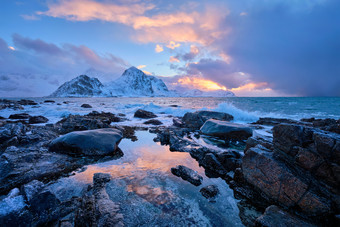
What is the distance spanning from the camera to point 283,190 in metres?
3.30

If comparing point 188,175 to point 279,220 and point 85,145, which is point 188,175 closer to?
point 279,220

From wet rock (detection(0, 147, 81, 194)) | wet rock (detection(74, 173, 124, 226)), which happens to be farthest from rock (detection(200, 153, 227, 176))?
wet rock (detection(0, 147, 81, 194))

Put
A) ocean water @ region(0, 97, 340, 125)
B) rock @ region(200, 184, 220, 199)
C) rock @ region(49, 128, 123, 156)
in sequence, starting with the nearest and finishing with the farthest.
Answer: rock @ region(200, 184, 220, 199), rock @ region(49, 128, 123, 156), ocean water @ region(0, 97, 340, 125)

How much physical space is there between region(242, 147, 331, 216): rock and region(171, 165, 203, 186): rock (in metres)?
1.31

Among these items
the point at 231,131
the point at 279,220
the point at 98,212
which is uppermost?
the point at 231,131

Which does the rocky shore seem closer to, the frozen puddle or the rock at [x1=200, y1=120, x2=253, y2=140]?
the frozen puddle

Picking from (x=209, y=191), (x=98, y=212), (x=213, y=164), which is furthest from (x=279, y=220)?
(x=98, y=212)

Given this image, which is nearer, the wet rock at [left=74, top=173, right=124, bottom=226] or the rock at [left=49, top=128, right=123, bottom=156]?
the wet rock at [left=74, top=173, right=124, bottom=226]

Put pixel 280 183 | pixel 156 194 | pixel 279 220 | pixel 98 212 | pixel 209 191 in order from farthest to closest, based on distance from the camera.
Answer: pixel 209 191
pixel 156 194
pixel 280 183
pixel 98 212
pixel 279 220

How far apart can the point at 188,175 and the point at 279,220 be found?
88.3 inches

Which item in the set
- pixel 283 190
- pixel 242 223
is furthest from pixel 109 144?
pixel 283 190

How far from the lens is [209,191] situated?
3.76m

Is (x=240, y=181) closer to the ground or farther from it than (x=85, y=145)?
closer to the ground

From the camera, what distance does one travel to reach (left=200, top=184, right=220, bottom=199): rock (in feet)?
12.1
